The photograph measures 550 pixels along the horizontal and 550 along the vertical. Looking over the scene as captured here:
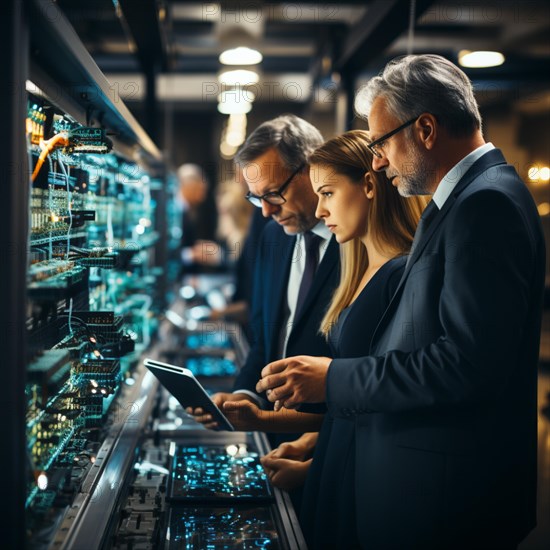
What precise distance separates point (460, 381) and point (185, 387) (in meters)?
0.83

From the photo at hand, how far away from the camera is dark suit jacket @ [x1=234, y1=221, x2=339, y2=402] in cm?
236

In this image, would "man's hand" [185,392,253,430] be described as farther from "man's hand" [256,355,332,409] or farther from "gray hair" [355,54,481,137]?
"gray hair" [355,54,481,137]

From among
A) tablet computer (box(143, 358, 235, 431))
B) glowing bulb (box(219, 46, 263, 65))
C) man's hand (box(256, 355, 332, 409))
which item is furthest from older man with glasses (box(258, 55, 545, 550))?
glowing bulb (box(219, 46, 263, 65))

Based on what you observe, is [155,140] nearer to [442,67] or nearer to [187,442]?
[187,442]

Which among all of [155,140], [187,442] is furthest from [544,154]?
[187,442]

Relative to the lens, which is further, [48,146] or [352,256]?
[352,256]

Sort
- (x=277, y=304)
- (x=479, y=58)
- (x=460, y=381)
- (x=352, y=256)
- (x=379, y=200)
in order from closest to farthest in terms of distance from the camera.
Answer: (x=460, y=381)
(x=379, y=200)
(x=352, y=256)
(x=277, y=304)
(x=479, y=58)

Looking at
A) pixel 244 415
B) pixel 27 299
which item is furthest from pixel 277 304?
pixel 27 299

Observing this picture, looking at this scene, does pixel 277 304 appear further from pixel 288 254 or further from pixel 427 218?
pixel 427 218

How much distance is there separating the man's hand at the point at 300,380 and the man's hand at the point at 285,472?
52 cm

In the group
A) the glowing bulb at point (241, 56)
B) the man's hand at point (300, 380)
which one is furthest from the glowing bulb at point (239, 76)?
the man's hand at point (300, 380)

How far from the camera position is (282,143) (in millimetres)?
2514

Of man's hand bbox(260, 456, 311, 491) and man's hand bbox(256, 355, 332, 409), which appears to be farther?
man's hand bbox(260, 456, 311, 491)

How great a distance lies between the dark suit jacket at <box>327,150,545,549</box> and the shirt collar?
0.09 ft
